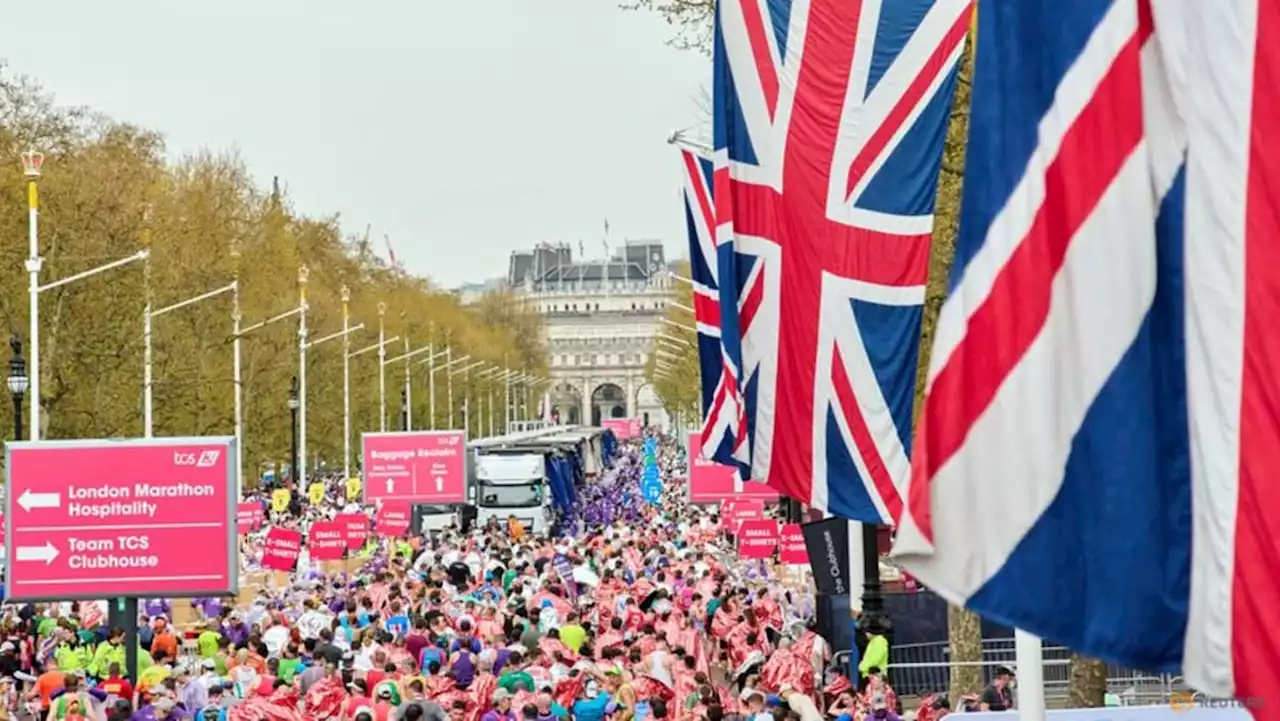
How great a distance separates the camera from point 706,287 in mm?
21641

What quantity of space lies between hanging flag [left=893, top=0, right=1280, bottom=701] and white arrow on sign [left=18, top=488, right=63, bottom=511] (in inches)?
651

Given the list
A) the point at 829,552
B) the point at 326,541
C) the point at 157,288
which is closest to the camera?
the point at 829,552

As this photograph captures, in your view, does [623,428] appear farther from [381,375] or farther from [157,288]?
[157,288]

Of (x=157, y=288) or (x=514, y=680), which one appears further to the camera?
(x=157, y=288)

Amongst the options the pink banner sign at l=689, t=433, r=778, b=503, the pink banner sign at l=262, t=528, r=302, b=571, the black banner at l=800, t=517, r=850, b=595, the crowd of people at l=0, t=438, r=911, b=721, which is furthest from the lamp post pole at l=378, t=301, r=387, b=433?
the black banner at l=800, t=517, r=850, b=595

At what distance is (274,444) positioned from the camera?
76.6 meters

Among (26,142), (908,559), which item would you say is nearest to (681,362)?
(26,142)

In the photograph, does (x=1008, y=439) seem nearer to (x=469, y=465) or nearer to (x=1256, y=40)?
(x=1256, y=40)

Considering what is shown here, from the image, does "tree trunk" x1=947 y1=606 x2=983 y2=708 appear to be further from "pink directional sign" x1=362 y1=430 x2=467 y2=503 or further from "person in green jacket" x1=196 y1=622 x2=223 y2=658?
"pink directional sign" x1=362 y1=430 x2=467 y2=503

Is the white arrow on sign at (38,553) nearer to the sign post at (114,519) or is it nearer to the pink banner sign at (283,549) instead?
the sign post at (114,519)

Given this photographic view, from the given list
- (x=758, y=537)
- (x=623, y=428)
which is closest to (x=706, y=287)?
(x=758, y=537)

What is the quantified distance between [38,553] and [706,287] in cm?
611

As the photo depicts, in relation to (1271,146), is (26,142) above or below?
above

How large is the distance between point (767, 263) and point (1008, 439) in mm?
6817
